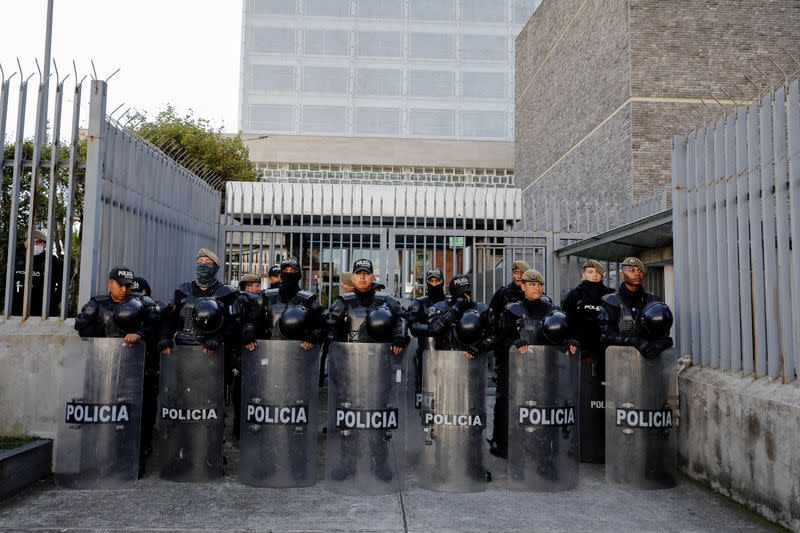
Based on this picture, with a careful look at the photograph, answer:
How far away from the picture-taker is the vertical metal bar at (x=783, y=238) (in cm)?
455

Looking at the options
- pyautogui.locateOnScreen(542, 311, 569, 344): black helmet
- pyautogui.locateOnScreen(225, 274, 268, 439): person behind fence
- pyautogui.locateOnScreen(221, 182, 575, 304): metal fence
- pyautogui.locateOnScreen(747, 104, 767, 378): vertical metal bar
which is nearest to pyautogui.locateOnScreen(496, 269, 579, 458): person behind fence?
pyautogui.locateOnScreen(542, 311, 569, 344): black helmet

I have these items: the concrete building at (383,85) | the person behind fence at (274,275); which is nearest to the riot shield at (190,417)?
the person behind fence at (274,275)

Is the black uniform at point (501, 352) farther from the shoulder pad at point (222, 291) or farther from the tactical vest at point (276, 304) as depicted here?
the shoulder pad at point (222, 291)

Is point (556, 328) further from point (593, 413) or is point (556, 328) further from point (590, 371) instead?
point (593, 413)

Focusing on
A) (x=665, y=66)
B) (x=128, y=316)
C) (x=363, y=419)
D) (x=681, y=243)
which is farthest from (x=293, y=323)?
(x=665, y=66)

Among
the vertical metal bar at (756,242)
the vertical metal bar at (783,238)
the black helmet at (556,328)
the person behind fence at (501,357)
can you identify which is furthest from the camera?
the person behind fence at (501,357)

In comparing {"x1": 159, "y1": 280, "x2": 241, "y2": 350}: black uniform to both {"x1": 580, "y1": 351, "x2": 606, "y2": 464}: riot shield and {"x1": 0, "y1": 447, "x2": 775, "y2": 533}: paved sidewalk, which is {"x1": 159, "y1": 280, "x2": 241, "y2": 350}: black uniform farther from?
{"x1": 580, "y1": 351, "x2": 606, "y2": 464}: riot shield

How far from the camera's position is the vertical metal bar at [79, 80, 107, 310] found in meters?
5.81

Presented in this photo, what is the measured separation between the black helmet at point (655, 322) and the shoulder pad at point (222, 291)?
12.0 feet

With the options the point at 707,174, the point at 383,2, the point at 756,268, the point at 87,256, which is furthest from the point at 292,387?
the point at 383,2

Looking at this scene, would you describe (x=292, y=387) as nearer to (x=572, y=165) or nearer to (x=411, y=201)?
(x=411, y=201)

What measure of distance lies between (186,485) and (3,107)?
394 centimetres

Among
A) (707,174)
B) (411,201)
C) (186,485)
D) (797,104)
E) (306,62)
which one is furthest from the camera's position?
(306,62)

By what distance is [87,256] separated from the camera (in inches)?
230
